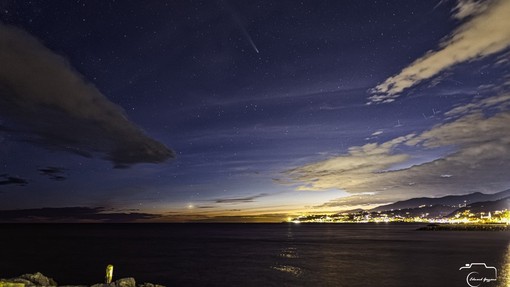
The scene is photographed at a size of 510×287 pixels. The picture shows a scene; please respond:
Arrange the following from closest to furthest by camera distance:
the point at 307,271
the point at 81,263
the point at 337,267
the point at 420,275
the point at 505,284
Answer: the point at 505,284
the point at 420,275
the point at 307,271
the point at 337,267
the point at 81,263

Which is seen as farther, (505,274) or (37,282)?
(505,274)

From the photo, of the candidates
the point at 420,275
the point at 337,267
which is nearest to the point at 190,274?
the point at 337,267

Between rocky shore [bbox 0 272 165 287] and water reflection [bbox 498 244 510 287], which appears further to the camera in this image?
water reflection [bbox 498 244 510 287]

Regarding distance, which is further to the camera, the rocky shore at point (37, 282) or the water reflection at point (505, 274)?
the water reflection at point (505, 274)

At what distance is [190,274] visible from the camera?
53.0 m

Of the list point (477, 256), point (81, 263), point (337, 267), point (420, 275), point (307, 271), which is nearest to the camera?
point (420, 275)

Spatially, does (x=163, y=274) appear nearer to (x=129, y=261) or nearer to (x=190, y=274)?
(x=190, y=274)

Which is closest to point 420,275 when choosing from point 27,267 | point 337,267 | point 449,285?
point 449,285

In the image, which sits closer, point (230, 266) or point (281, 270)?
point (281, 270)

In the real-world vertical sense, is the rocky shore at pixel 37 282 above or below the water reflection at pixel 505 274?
above

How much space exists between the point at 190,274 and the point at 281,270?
44.7 feet

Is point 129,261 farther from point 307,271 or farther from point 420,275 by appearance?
point 420,275

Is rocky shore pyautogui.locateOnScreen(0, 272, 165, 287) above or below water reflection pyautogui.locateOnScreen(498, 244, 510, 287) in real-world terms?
above

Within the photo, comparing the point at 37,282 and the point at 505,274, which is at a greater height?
the point at 37,282
